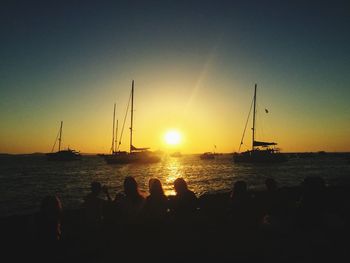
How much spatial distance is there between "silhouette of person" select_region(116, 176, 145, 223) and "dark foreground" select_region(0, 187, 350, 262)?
0.20 meters

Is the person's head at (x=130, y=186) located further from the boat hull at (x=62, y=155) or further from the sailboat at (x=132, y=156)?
the boat hull at (x=62, y=155)

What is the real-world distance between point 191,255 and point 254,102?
234ft

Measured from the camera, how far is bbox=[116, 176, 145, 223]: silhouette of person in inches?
263

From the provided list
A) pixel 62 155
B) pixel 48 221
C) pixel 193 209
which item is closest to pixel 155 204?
pixel 193 209

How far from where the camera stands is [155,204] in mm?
6656

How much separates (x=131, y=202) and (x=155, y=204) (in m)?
0.58

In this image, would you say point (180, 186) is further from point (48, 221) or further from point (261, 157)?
point (261, 157)

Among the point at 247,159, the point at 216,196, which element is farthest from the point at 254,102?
the point at 216,196

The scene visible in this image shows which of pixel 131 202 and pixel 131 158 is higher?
pixel 131 158

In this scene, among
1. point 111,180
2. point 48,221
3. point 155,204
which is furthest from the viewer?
point 111,180

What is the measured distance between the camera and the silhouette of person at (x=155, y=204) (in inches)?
261

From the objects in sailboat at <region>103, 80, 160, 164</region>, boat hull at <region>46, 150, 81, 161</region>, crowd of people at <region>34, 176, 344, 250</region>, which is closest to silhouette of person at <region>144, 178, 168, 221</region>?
crowd of people at <region>34, 176, 344, 250</region>

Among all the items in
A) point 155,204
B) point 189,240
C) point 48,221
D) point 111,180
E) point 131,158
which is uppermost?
point 131,158

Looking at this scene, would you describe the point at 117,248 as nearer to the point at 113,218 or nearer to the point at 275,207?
the point at 113,218
